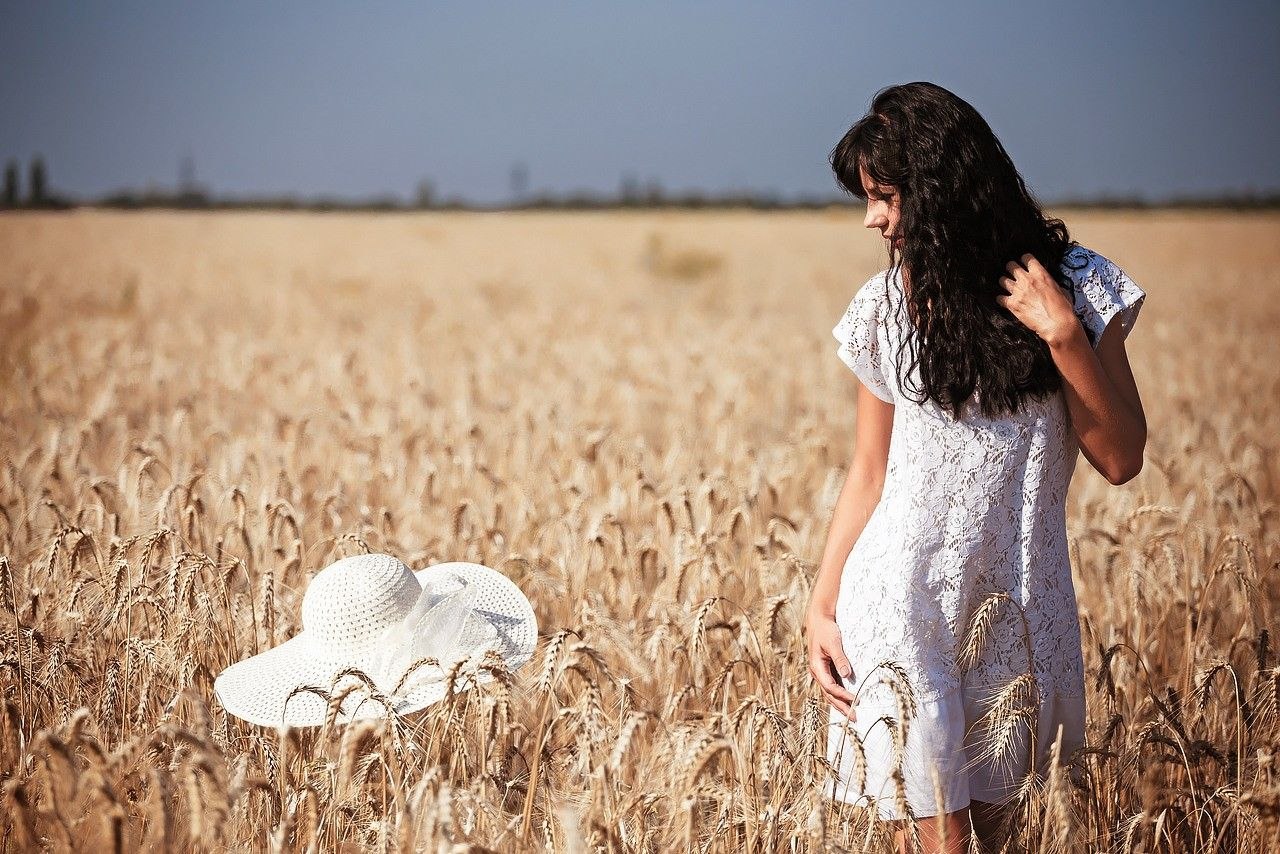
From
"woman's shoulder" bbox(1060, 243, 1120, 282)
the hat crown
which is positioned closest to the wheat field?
the hat crown

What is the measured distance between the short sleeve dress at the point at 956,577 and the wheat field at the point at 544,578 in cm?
15

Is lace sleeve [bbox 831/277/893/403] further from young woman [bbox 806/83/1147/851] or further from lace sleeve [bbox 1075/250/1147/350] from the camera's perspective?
lace sleeve [bbox 1075/250/1147/350]

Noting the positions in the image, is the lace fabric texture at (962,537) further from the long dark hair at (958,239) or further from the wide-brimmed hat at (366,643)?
the wide-brimmed hat at (366,643)

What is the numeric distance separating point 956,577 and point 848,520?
0.79 feet

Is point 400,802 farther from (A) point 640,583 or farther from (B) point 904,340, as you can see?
(A) point 640,583

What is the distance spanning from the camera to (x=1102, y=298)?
5.32 ft

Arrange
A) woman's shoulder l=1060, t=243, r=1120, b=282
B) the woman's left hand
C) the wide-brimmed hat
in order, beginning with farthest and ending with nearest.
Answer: the wide-brimmed hat
woman's shoulder l=1060, t=243, r=1120, b=282
the woman's left hand

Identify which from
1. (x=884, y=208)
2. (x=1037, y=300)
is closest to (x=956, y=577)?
(x=1037, y=300)

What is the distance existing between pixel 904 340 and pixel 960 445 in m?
0.21

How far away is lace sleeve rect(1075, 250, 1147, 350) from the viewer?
1.61 m

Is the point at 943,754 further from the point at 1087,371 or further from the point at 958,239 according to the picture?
the point at 958,239

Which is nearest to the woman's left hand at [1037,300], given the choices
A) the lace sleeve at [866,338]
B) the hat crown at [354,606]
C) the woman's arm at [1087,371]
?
the woman's arm at [1087,371]

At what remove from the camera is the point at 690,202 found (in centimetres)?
8300

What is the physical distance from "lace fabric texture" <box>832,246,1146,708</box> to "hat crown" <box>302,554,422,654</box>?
3.11 ft
